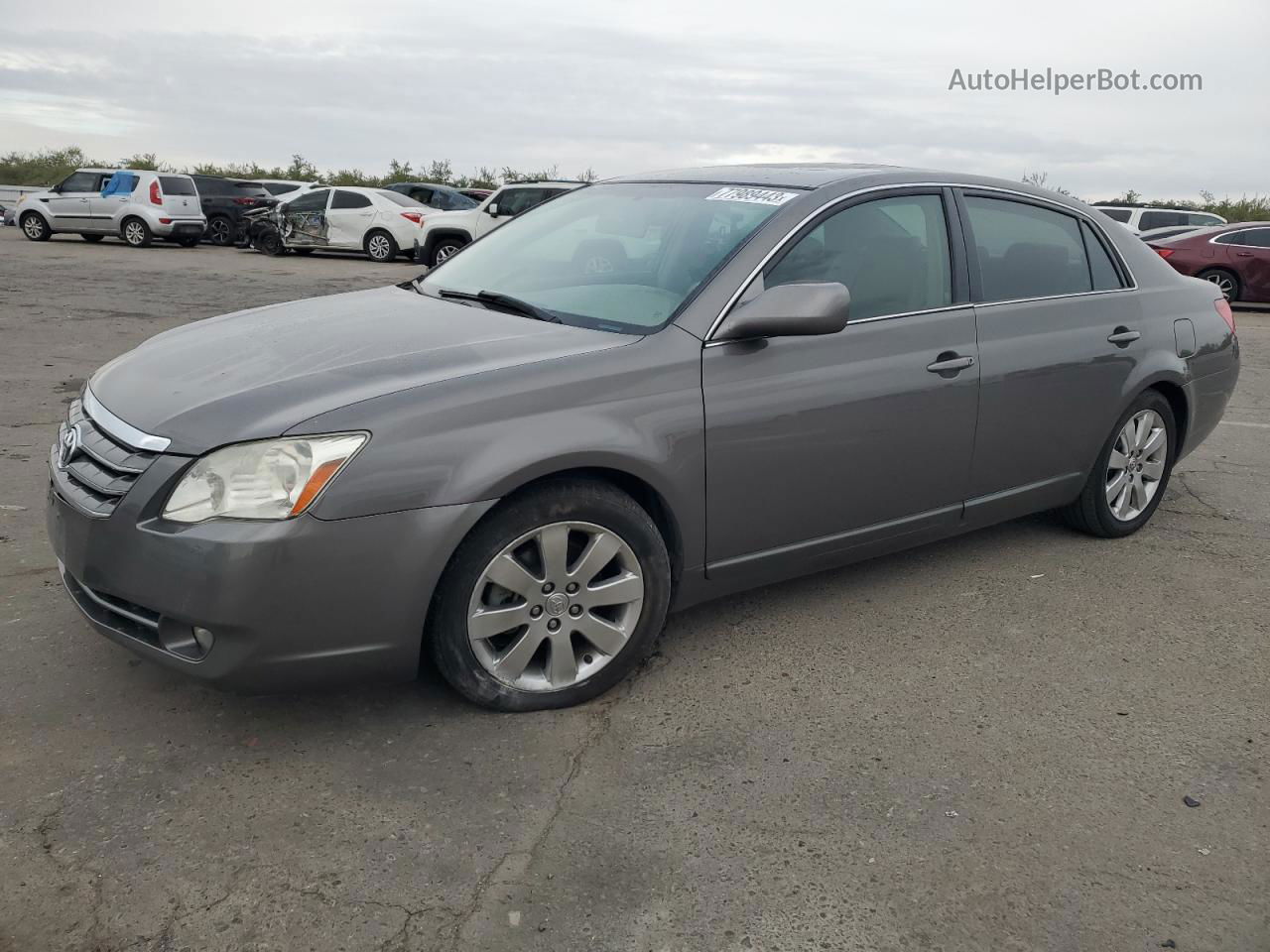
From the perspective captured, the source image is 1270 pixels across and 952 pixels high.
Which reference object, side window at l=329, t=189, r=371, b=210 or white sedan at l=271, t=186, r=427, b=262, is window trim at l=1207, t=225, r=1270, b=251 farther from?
side window at l=329, t=189, r=371, b=210

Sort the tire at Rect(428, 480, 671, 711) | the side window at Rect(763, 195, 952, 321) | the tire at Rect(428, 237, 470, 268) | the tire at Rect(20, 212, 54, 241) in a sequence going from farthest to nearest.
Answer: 1. the tire at Rect(20, 212, 54, 241)
2. the tire at Rect(428, 237, 470, 268)
3. the side window at Rect(763, 195, 952, 321)
4. the tire at Rect(428, 480, 671, 711)

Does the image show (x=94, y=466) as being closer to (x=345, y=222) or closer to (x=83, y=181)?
(x=345, y=222)

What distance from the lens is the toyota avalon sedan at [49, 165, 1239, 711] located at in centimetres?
291

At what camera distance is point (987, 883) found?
261 centimetres

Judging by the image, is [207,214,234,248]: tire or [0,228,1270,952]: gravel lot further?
[207,214,234,248]: tire

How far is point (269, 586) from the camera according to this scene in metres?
2.83

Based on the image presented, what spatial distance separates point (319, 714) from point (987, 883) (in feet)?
6.03

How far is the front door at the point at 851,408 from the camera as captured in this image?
359 centimetres

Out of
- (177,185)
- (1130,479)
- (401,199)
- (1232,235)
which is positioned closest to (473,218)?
(401,199)

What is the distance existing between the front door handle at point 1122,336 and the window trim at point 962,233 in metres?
0.18

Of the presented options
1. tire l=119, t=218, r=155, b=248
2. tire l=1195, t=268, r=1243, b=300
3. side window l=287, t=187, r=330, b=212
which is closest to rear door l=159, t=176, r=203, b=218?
tire l=119, t=218, r=155, b=248

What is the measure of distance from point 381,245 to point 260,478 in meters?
20.3

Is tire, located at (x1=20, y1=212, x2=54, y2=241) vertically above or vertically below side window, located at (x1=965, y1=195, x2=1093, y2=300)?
below

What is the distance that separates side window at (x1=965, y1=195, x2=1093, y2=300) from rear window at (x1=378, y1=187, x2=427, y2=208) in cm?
1892
